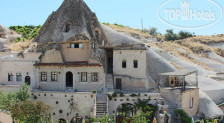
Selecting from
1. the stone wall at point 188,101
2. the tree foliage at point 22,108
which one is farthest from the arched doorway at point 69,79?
the stone wall at point 188,101

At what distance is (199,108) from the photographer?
1487 inches

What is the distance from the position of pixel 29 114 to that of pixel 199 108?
21587 mm

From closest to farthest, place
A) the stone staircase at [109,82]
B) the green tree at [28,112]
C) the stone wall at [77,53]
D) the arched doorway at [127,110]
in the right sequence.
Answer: the green tree at [28,112], the arched doorway at [127,110], the stone staircase at [109,82], the stone wall at [77,53]

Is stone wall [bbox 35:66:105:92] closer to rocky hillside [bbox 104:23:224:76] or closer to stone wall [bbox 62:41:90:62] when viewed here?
stone wall [bbox 62:41:90:62]

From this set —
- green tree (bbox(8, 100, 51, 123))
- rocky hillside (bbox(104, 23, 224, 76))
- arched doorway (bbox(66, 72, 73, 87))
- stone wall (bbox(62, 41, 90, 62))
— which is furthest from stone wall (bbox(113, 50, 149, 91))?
rocky hillside (bbox(104, 23, 224, 76))

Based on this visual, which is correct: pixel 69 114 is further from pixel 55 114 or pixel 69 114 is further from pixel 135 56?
pixel 135 56

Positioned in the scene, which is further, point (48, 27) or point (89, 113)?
point (48, 27)

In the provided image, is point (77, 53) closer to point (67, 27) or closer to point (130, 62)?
point (67, 27)

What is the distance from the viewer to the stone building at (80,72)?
32.1 meters

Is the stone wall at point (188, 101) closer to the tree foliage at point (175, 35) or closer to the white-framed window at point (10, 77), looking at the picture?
the white-framed window at point (10, 77)

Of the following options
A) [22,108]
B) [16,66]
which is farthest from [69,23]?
[22,108]

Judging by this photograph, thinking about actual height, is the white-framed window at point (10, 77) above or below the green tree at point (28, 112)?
above

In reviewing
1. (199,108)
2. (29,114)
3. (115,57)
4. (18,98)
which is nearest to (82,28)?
(115,57)

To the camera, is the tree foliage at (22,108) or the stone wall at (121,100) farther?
the stone wall at (121,100)
